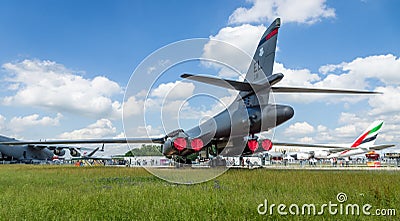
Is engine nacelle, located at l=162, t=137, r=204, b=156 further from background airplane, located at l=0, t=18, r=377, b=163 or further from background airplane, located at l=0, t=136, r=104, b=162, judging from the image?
background airplane, located at l=0, t=136, r=104, b=162

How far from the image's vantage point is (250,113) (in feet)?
54.3

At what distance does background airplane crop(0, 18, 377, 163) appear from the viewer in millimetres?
14773

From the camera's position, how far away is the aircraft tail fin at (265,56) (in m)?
15.6

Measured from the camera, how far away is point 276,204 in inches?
239

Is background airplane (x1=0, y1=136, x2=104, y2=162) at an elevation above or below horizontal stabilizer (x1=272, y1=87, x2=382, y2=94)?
below

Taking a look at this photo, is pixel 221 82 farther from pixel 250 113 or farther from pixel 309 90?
pixel 250 113

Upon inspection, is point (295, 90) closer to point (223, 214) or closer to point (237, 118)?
point (237, 118)

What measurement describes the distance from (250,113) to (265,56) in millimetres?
2938

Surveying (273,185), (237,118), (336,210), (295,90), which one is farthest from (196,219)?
(237,118)

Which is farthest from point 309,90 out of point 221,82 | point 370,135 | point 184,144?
point 370,135

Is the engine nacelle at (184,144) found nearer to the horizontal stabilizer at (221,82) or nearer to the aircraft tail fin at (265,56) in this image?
the aircraft tail fin at (265,56)

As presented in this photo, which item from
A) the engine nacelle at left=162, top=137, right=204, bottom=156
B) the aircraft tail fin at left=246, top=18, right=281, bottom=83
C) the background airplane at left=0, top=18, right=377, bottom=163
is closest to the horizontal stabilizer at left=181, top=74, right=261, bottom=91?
the background airplane at left=0, top=18, right=377, bottom=163

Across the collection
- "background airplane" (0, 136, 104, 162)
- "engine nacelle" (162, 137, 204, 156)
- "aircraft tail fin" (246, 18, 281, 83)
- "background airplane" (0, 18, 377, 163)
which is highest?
"aircraft tail fin" (246, 18, 281, 83)

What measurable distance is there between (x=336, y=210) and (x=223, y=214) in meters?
1.98
